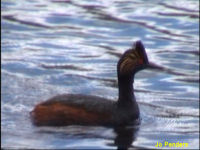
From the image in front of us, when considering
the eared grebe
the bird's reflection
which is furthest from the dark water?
the eared grebe

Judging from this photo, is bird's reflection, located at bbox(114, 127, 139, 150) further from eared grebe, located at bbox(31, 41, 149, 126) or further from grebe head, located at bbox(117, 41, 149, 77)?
grebe head, located at bbox(117, 41, 149, 77)

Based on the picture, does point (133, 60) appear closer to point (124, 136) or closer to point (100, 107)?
point (100, 107)

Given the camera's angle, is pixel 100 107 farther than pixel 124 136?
Yes

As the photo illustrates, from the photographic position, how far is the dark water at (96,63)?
15203 millimetres

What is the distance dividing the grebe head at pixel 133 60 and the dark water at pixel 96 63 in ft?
3.29

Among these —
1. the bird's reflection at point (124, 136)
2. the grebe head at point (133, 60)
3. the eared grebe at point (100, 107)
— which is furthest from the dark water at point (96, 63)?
the grebe head at point (133, 60)

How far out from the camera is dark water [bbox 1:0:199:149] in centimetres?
1520

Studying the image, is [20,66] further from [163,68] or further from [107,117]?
[107,117]

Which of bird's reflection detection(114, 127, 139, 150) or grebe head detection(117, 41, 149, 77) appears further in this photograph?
grebe head detection(117, 41, 149, 77)

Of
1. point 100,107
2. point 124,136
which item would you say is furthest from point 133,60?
point 124,136

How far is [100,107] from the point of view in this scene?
15422 mm

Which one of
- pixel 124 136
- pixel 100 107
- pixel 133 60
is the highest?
pixel 133 60

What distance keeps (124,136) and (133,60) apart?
1.30m

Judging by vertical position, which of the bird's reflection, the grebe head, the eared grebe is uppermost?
the grebe head
